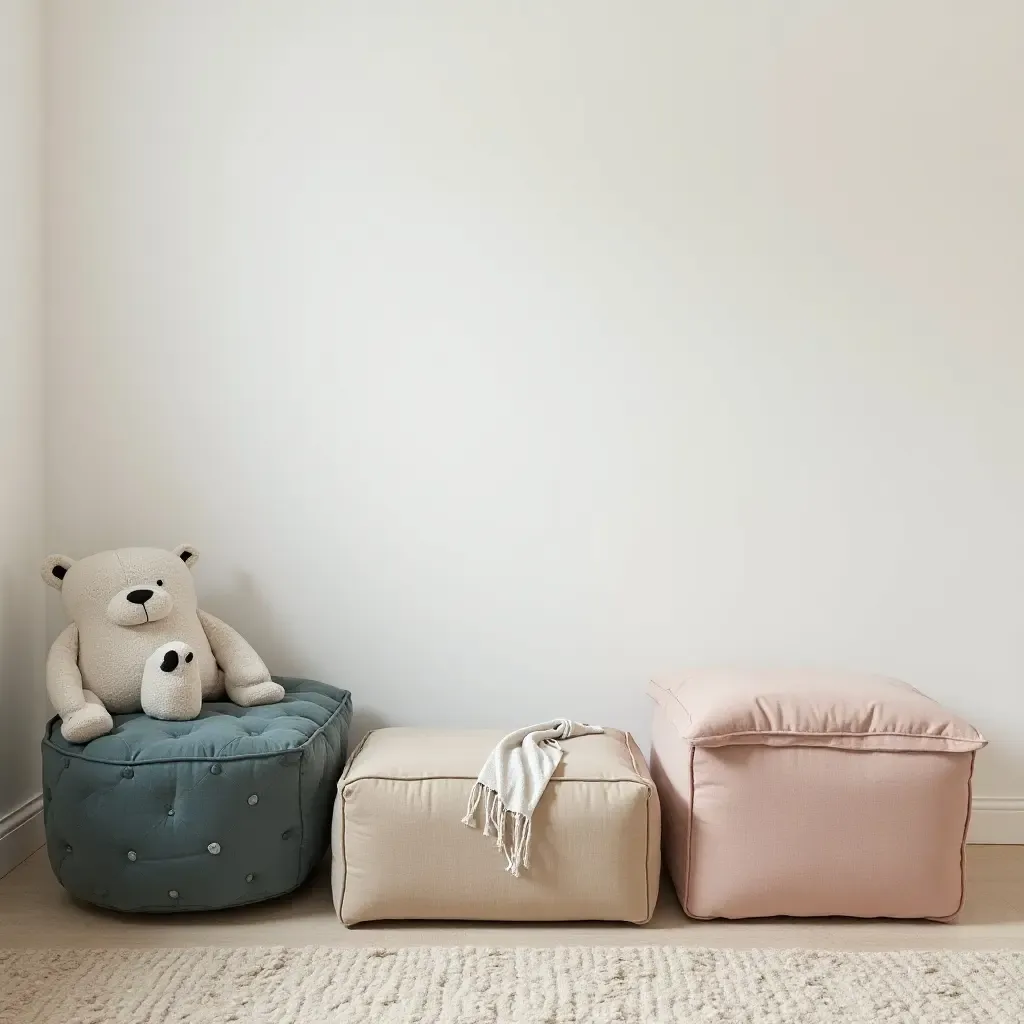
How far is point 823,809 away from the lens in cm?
210

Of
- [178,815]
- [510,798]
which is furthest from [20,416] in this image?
[510,798]

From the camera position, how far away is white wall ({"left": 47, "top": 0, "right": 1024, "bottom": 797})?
260 centimetres

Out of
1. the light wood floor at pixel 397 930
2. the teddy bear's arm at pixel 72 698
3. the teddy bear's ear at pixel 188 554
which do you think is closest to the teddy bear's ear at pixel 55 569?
the teddy bear's arm at pixel 72 698

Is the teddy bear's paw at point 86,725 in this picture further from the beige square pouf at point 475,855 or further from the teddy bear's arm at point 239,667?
the beige square pouf at point 475,855

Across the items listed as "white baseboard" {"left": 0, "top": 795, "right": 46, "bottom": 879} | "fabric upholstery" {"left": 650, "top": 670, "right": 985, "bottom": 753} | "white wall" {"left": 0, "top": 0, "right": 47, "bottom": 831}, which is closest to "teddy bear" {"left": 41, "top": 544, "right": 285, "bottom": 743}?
"white wall" {"left": 0, "top": 0, "right": 47, "bottom": 831}

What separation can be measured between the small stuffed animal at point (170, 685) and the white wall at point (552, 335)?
Result: 465mm

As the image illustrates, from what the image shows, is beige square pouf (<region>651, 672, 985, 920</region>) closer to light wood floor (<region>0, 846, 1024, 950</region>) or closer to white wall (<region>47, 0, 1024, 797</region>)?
light wood floor (<region>0, 846, 1024, 950</region>)

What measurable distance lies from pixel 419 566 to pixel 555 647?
1.36 feet

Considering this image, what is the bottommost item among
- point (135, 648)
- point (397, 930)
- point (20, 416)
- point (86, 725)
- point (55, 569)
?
point (397, 930)

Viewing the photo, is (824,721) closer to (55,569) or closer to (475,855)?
(475,855)

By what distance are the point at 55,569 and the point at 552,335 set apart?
1.34m

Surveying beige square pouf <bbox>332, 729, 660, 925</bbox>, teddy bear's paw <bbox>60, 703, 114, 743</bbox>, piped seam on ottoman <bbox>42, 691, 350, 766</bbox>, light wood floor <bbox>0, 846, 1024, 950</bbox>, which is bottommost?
light wood floor <bbox>0, 846, 1024, 950</bbox>

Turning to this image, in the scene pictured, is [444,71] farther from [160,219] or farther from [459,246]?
[160,219]

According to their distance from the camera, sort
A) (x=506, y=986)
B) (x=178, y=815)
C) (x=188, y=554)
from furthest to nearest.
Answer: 1. (x=188, y=554)
2. (x=178, y=815)
3. (x=506, y=986)
